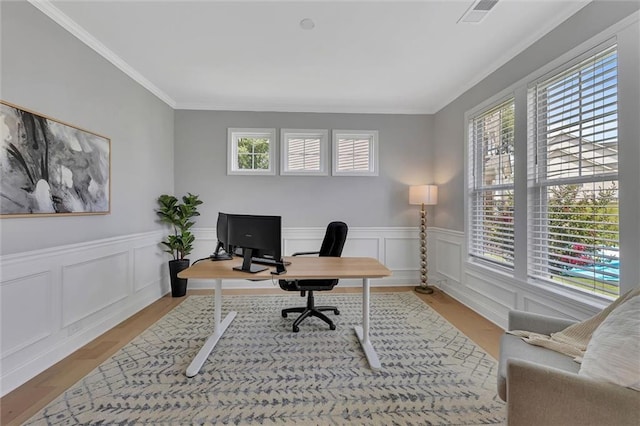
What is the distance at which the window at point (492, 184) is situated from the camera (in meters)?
2.72

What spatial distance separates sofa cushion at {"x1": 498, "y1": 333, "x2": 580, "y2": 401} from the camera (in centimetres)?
127

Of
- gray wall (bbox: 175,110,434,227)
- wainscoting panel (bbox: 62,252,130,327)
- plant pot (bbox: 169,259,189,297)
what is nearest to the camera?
wainscoting panel (bbox: 62,252,130,327)

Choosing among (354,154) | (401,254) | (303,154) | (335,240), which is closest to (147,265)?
(335,240)

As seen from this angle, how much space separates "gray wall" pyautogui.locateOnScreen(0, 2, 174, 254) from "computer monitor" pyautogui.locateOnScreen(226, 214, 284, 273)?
1.36 m

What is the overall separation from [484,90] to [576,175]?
1.49 m

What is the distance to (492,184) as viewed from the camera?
9.74ft

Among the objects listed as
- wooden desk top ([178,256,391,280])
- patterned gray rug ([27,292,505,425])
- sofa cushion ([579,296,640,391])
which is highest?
wooden desk top ([178,256,391,280])

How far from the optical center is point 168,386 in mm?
1813

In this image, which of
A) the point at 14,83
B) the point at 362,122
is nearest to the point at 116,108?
the point at 14,83

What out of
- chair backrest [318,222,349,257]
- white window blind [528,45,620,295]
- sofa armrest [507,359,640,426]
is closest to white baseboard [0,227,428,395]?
chair backrest [318,222,349,257]

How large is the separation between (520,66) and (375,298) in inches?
117

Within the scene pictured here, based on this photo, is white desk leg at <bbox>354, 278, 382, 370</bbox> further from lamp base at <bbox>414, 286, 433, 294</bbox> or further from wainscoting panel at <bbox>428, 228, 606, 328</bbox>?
lamp base at <bbox>414, 286, 433, 294</bbox>

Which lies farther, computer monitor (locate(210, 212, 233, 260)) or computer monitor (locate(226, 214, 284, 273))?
computer monitor (locate(210, 212, 233, 260))

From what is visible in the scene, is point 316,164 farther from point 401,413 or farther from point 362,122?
point 401,413
